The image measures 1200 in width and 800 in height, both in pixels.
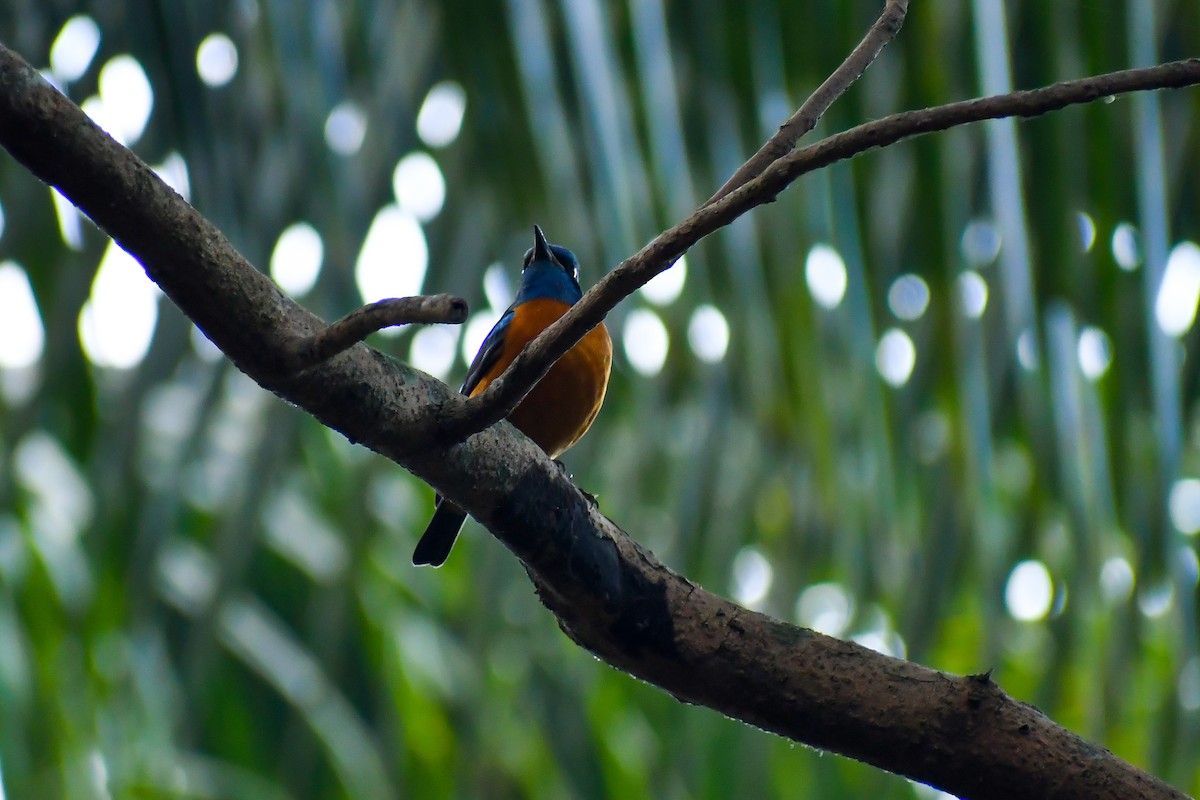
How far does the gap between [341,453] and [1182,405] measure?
411 centimetres

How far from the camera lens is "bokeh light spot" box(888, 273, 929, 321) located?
2.26m

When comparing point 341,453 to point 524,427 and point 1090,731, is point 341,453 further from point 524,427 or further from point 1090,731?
point 1090,731

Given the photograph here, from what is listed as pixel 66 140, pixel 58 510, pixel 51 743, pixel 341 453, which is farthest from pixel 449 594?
pixel 66 140

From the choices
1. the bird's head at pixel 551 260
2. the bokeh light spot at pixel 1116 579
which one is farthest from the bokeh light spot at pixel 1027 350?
the bird's head at pixel 551 260

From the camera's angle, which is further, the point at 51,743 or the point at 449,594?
the point at 449,594

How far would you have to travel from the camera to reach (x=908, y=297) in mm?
2297

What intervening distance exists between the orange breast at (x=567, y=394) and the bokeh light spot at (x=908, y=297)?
75cm

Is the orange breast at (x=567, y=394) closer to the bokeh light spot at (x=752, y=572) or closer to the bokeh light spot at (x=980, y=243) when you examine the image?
the bokeh light spot at (x=980, y=243)

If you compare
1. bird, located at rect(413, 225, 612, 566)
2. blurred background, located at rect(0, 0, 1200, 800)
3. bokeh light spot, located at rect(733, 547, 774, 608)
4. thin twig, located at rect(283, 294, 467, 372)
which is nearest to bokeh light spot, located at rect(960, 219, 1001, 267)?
blurred background, located at rect(0, 0, 1200, 800)

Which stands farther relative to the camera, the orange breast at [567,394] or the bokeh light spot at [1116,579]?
the orange breast at [567,394]

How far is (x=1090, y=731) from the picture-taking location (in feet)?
7.70

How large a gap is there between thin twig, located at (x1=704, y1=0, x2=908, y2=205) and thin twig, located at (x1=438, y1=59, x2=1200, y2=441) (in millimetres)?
274

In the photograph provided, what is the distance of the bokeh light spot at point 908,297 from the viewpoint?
7.41 feet

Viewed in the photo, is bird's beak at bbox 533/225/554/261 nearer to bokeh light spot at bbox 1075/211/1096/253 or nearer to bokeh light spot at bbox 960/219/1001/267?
bokeh light spot at bbox 960/219/1001/267
